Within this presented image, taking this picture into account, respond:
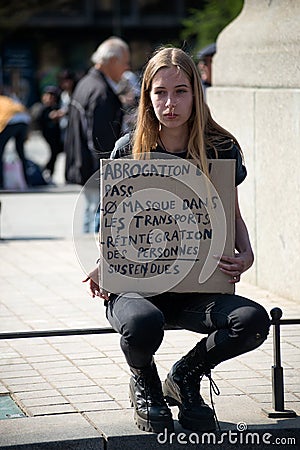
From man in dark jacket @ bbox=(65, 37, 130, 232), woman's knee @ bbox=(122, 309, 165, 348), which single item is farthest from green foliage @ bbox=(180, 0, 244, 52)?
woman's knee @ bbox=(122, 309, 165, 348)

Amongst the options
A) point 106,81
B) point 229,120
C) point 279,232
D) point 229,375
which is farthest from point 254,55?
point 229,375

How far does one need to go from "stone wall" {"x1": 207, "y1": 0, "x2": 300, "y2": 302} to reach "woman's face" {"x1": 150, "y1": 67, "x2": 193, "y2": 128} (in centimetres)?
280

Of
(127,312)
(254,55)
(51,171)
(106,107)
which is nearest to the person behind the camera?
(127,312)

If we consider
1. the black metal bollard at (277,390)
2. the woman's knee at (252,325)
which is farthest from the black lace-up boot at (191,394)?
the black metal bollard at (277,390)

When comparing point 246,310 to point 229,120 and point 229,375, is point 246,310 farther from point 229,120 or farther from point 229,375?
point 229,120

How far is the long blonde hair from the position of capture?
4766 mm

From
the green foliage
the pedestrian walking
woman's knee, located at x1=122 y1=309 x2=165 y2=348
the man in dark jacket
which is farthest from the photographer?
the green foliage

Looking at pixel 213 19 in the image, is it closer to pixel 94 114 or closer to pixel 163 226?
pixel 94 114

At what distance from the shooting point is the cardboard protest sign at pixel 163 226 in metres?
4.69

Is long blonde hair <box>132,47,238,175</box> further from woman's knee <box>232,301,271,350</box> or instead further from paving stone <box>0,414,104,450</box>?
paving stone <box>0,414,104,450</box>

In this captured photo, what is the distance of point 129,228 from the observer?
15.5ft

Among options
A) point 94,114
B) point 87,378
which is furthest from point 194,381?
point 94,114

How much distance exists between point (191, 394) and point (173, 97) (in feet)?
4.37

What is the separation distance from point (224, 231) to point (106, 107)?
5.39m
